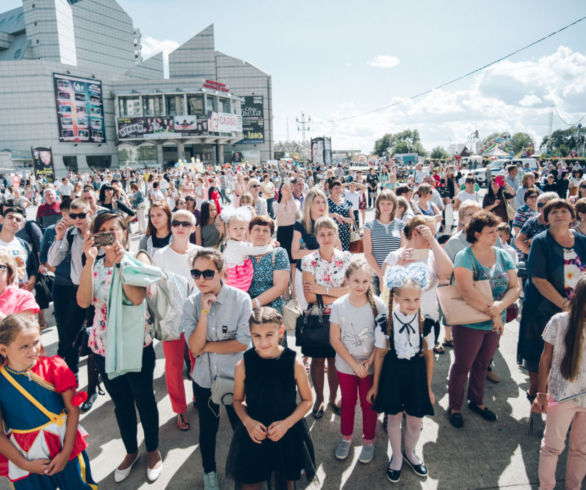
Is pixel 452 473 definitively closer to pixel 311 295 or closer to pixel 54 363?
pixel 311 295

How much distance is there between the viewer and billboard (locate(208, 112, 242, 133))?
49469mm

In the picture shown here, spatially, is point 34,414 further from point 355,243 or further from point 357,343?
point 355,243

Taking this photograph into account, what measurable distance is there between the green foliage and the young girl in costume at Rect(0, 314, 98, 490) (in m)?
131

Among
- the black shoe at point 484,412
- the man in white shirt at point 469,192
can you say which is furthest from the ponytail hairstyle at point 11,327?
the man in white shirt at point 469,192

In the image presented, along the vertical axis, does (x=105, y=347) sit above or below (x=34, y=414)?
above

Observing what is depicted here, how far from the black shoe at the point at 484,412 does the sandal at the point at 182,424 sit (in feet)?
8.68

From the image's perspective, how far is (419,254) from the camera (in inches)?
135

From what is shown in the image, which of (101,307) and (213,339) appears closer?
(213,339)

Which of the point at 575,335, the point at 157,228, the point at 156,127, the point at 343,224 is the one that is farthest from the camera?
the point at 156,127

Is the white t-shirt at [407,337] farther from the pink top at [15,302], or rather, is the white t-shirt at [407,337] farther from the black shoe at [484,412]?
the pink top at [15,302]

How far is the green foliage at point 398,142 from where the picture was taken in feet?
411

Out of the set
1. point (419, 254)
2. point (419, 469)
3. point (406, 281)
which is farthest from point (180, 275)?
point (419, 469)

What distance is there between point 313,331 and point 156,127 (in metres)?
50.9

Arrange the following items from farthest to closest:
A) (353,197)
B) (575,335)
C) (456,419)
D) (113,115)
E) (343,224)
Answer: (113,115), (353,197), (343,224), (456,419), (575,335)
